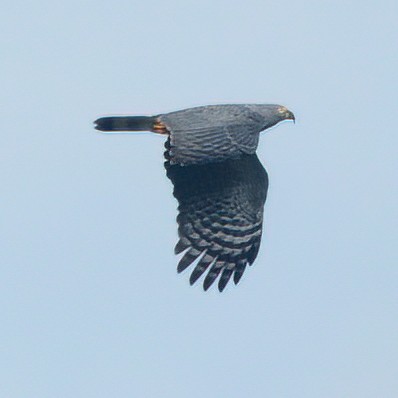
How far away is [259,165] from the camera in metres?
33.9

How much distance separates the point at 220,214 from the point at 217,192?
0.30 metres

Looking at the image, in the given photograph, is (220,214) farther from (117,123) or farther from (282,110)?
(282,110)

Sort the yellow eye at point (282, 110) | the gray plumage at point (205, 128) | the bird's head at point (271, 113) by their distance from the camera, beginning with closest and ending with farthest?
the gray plumage at point (205, 128), the bird's head at point (271, 113), the yellow eye at point (282, 110)

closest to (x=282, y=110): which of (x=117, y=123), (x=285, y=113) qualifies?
(x=285, y=113)

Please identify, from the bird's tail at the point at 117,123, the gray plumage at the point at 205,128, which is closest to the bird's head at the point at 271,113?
the gray plumage at the point at 205,128

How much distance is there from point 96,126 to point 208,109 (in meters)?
1.59

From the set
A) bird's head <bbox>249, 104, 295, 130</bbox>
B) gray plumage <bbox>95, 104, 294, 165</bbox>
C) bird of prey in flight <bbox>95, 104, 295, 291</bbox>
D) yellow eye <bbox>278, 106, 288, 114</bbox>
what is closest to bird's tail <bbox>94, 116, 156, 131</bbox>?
gray plumage <bbox>95, 104, 294, 165</bbox>

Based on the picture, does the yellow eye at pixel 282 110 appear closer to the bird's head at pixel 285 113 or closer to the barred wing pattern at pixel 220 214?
the bird's head at pixel 285 113

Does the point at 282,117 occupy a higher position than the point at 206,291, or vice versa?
the point at 282,117

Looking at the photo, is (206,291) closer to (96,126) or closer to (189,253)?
(189,253)

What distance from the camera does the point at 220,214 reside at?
33.7m

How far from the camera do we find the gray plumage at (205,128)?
109 ft

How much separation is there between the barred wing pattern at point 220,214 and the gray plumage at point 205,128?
9.7 inches

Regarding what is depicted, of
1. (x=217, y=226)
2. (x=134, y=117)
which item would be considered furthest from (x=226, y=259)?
(x=134, y=117)
